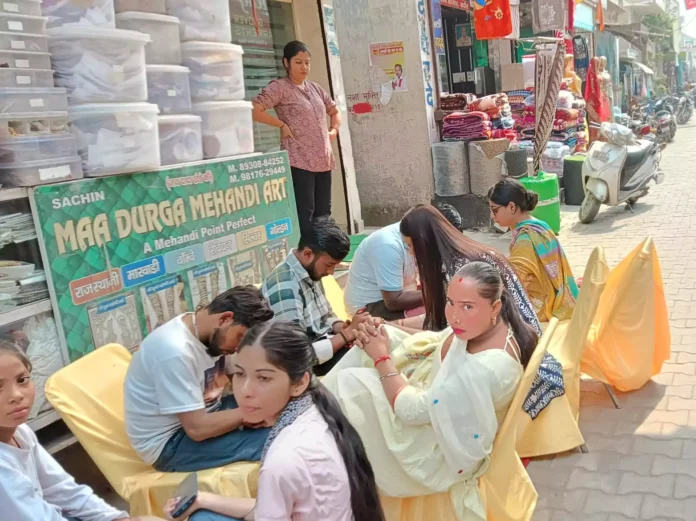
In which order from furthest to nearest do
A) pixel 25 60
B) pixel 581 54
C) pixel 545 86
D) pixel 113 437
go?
pixel 581 54 < pixel 545 86 < pixel 25 60 < pixel 113 437

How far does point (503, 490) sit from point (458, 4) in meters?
8.98

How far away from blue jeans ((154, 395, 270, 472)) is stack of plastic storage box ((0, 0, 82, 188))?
139cm

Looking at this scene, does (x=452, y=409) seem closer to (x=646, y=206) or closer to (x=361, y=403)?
(x=361, y=403)

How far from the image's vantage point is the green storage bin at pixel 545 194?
23.4 feet

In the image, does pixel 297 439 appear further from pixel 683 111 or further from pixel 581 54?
pixel 683 111

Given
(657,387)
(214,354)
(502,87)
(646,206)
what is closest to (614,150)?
(646,206)

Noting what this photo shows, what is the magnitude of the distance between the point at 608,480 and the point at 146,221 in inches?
98.9

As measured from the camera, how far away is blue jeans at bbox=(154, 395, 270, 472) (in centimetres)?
238

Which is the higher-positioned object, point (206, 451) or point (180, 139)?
point (180, 139)

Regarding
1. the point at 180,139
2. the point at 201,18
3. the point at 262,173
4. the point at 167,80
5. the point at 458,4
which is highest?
the point at 458,4

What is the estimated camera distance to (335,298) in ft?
13.6

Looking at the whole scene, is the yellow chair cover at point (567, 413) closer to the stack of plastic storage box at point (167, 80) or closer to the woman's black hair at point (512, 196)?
the woman's black hair at point (512, 196)

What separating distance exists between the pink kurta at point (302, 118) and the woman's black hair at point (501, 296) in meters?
3.01

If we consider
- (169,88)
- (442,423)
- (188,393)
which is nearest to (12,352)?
(188,393)
